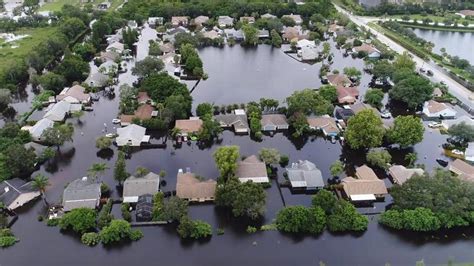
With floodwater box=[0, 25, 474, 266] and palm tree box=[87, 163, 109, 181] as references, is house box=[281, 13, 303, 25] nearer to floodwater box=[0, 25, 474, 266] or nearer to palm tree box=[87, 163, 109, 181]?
floodwater box=[0, 25, 474, 266]

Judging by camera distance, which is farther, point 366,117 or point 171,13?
point 171,13

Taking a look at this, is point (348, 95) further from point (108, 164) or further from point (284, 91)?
point (108, 164)

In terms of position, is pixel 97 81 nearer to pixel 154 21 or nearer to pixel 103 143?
pixel 103 143

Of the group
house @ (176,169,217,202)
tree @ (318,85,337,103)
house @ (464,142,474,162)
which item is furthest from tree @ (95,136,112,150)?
house @ (464,142,474,162)

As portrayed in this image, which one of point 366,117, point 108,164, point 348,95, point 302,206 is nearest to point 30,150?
point 108,164

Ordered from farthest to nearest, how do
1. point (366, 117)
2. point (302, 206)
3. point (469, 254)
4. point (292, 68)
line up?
point (292, 68), point (366, 117), point (302, 206), point (469, 254)

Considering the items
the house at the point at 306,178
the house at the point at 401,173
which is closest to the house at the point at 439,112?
the house at the point at 401,173

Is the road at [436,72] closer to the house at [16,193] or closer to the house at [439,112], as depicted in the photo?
the house at [439,112]
